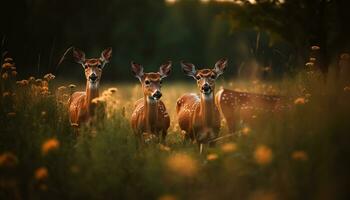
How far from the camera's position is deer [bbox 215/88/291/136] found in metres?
8.87

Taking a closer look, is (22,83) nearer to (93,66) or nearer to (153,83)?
(93,66)

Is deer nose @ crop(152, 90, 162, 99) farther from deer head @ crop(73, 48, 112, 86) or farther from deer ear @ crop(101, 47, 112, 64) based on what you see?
deer ear @ crop(101, 47, 112, 64)

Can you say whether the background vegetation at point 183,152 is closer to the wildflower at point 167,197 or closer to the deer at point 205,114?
the wildflower at point 167,197

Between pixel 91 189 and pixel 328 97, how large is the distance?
126 inches

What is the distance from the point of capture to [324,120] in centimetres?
618

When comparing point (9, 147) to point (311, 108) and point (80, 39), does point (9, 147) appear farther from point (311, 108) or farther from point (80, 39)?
point (80, 39)

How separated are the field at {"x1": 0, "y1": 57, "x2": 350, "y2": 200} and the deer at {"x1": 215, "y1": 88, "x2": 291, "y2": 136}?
5.95ft

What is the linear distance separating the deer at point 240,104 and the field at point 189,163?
71.4 inches

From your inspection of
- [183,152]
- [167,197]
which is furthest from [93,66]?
[167,197]

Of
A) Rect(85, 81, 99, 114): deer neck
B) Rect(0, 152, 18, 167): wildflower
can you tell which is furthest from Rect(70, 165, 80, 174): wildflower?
Rect(85, 81, 99, 114): deer neck

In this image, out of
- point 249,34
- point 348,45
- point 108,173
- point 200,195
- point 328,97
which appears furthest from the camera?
point 249,34

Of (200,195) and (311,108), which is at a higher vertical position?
(311,108)

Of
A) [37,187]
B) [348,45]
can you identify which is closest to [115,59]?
[348,45]

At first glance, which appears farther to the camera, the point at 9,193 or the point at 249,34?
the point at 249,34
